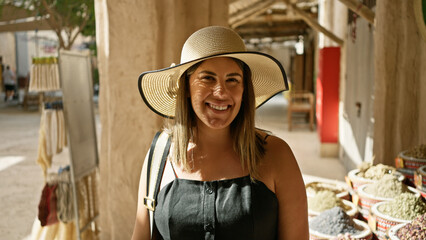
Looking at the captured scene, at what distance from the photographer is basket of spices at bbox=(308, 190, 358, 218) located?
9.86 ft

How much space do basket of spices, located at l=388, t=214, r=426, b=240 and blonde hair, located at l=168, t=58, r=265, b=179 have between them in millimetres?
969

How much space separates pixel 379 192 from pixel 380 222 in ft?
1.29

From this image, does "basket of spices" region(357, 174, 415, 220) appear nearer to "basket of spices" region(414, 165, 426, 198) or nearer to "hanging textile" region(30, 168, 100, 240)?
"basket of spices" region(414, 165, 426, 198)

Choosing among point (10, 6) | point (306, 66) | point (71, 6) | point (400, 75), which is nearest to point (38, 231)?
point (400, 75)

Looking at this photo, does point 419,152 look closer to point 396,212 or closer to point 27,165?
point 396,212

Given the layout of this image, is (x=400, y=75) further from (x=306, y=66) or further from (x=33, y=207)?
(x=306, y=66)

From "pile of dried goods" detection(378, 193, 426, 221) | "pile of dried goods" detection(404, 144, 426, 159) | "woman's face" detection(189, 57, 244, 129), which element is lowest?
"pile of dried goods" detection(378, 193, 426, 221)

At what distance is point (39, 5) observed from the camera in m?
11.6

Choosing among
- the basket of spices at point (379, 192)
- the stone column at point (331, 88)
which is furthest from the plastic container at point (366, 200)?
the stone column at point (331, 88)

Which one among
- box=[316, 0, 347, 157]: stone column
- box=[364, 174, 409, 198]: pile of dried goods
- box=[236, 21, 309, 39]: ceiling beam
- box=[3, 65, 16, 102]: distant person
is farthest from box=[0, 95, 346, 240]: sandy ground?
box=[3, 65, 16, 102]: distant person

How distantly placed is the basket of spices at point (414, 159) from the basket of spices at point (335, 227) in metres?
0.64

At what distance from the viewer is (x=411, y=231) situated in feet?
6.77

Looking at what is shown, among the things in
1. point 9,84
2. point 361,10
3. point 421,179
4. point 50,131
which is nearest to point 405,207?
point 421,179

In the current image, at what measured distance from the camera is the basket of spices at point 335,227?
253 cm
